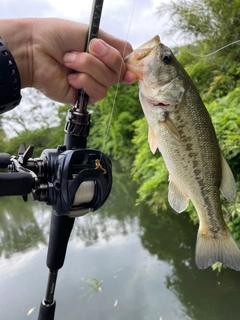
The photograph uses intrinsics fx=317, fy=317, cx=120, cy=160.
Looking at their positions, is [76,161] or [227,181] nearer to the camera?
[76,161]

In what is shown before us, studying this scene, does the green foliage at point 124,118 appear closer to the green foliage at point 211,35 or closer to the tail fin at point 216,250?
the green foliage at point 211,35

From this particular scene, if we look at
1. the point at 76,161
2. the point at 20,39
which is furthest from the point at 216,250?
the point at 20,39

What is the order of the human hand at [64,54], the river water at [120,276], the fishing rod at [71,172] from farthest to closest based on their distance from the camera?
the river water at [120,276], the human hand at [64,54], the fishing rod at [71,172]

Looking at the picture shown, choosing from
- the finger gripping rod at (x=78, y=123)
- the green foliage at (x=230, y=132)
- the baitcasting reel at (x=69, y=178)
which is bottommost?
the green foliage at (x=230, y=132)

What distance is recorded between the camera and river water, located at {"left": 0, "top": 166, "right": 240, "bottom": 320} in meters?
2.86

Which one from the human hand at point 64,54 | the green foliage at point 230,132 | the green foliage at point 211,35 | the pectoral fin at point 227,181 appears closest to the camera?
the human hand at point 64,54

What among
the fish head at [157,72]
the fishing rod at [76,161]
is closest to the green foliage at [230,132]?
the fish head at [157,72]

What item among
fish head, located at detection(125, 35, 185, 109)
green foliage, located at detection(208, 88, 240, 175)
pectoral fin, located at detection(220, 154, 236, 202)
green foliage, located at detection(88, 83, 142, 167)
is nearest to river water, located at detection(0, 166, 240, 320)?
green foliage, located at detection(208, 88, 240, 175)

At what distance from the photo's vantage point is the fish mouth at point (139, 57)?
46.0 inches

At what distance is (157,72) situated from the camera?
120 centimetres

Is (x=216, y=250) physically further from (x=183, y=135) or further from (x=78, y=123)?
(x=78, y=123)

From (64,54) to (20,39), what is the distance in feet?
0.57

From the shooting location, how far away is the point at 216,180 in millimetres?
1269

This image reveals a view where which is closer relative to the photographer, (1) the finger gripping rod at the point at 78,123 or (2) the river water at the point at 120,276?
(1) the finger gripping rod at the point at 78,123
